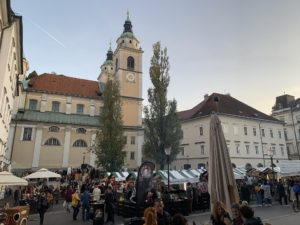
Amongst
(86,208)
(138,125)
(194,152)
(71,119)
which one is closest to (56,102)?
(71,119)

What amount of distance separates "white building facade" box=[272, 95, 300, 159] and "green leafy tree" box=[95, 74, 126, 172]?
40.4m

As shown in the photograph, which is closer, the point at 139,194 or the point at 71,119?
the point at 139,194

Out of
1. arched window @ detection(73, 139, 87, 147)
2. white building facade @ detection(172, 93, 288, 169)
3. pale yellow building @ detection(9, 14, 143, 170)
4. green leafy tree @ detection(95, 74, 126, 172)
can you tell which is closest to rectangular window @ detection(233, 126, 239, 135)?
white building facade @ detection(172, 93, 288, 169)

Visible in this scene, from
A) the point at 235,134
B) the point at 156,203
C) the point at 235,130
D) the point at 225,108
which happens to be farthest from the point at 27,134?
the point at 156,203

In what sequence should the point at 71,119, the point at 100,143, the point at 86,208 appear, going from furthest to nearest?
the point at 71,119
the point at 100,143
the point at 86,208

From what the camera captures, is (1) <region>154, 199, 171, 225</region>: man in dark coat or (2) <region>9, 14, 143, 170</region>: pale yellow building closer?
(1) <region>154, 199, 171, 225</region>: man in dark coat

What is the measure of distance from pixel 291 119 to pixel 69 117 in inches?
2068

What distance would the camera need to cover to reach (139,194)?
41.4 ft

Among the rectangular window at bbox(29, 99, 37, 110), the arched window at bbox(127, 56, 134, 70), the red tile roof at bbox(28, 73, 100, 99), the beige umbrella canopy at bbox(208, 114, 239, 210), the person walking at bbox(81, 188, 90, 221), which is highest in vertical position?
the arched window at bbox(127, 56, 134, 70)

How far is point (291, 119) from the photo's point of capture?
60.0 meters

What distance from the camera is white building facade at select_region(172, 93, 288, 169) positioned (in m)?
44.2

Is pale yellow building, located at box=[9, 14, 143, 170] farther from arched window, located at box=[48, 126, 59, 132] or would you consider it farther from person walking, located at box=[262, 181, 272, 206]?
person walking, located at box=[262, 181, 272, 206]

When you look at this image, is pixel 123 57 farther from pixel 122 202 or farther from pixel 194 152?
pixel 122 202

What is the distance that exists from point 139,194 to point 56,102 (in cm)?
3908
